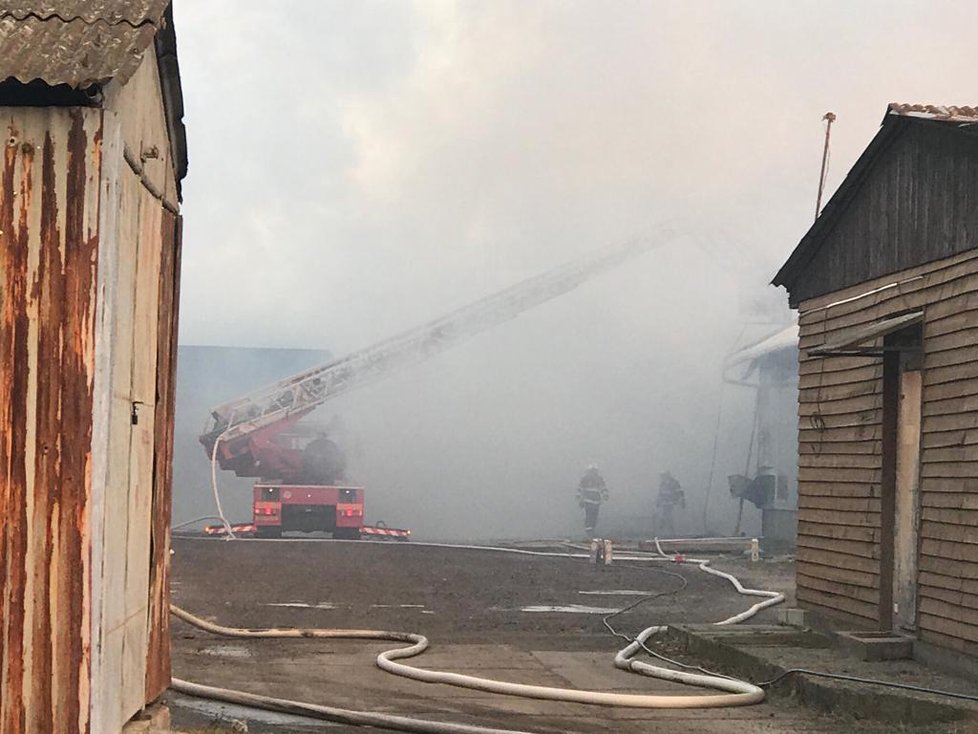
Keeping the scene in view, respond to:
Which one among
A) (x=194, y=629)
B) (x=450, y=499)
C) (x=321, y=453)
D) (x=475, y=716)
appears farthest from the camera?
(x=450, y=499)

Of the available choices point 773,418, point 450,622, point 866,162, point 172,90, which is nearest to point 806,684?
point 866,162

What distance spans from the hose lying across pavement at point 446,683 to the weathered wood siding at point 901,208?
13.8ft

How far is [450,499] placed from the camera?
135 feet

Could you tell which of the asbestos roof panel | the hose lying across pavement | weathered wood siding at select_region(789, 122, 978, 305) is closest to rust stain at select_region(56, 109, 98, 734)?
the asbestos roof panel

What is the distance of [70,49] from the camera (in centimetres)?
524

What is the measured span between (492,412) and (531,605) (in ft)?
81.7

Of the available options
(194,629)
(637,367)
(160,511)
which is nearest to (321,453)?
(637,367)

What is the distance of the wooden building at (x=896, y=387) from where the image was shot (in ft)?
33.0

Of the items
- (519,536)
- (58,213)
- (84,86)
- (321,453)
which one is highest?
(84,86)

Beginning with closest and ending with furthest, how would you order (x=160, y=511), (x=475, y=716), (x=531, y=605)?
1. (x=160, y=511)
2. (x=475, y=716)
3. (x=531, y=605)

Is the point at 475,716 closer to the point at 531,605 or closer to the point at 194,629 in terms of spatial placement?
the point at 194,629

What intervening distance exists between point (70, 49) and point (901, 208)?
8414 mm

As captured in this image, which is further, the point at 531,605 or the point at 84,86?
the point at 531,605

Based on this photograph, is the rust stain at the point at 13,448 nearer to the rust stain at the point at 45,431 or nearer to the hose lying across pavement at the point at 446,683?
the rust stain at the point at 45,431
